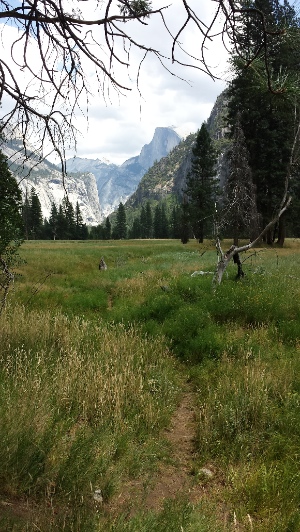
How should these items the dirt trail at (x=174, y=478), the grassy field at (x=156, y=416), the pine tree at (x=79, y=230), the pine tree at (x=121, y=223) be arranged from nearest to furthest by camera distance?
1. the grassy field at (x=156, y=416)
2. the dirt trail at (x=174, y=478)
3. the pine tree at (x=79, y=230)
4. the pine tree at (x=121, y=223)

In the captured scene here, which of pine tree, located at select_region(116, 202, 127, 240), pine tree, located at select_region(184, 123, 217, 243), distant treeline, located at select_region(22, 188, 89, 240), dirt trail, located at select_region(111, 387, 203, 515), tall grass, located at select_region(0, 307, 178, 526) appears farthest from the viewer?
pine tree, located at select_region(116, 202, 127, 240)

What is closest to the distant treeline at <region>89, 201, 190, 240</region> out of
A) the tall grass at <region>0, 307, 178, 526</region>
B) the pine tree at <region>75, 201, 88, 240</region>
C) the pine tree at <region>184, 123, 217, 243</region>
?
the pine tree at <region>75, 201, 88, 240</region>

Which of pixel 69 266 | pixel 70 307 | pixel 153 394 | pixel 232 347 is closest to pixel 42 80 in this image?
pixel 153 394

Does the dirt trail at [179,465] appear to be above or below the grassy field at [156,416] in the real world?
below

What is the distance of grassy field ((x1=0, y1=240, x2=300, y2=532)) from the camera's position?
3.16m

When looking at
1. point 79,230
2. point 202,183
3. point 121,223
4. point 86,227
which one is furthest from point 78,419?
point 121,223

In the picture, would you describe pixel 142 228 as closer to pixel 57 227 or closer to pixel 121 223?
pixel 121 223

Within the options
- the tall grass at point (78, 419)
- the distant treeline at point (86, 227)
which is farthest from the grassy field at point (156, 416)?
the distant treeline at point (86, 227)

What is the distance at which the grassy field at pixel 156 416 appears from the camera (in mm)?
3159

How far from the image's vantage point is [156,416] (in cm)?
515

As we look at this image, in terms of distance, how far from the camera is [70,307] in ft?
39.6

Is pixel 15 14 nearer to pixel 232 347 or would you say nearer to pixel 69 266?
pixel 232 347

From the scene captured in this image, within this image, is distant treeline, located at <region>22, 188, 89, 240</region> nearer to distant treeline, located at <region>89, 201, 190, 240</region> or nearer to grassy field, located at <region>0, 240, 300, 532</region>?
distant treeline, located at <region>89, 201, 190, 240</region>

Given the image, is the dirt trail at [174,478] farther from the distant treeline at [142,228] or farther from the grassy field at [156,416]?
the distant treeline at [142,228]
